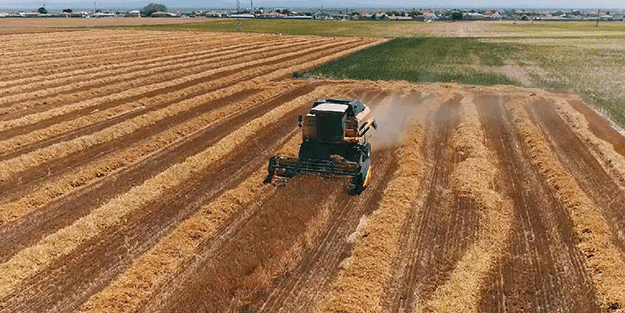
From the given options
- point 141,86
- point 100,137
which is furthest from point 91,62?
point 100,137

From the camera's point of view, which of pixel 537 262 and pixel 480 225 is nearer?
pixel 537 262

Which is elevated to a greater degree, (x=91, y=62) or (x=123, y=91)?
(x=91, y=62)

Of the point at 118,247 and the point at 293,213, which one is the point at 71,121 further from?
the point at 293,213

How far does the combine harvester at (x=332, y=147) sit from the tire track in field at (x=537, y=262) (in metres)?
5.52

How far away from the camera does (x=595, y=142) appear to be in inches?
835

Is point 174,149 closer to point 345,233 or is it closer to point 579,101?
point 345,233

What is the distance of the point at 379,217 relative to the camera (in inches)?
543

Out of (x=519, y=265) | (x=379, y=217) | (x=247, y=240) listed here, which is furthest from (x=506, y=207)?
(x=247, y=240)

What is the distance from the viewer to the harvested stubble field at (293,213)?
10.4 m

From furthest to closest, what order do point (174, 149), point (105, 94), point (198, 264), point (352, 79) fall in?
1. point (352, 79)
2. point (105, 94)
3. point (174, 149)
4. point (198, 264)

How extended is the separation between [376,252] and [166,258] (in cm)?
570

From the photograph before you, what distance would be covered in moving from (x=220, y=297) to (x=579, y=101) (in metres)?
30.8

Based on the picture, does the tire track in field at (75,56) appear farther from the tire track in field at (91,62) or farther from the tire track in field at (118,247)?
the tire track in field at (118,247)

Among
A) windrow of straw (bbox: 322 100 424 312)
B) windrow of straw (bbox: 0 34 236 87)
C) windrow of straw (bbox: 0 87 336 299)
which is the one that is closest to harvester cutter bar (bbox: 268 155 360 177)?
windrow of straw (bbox: 322 100 424 312)
